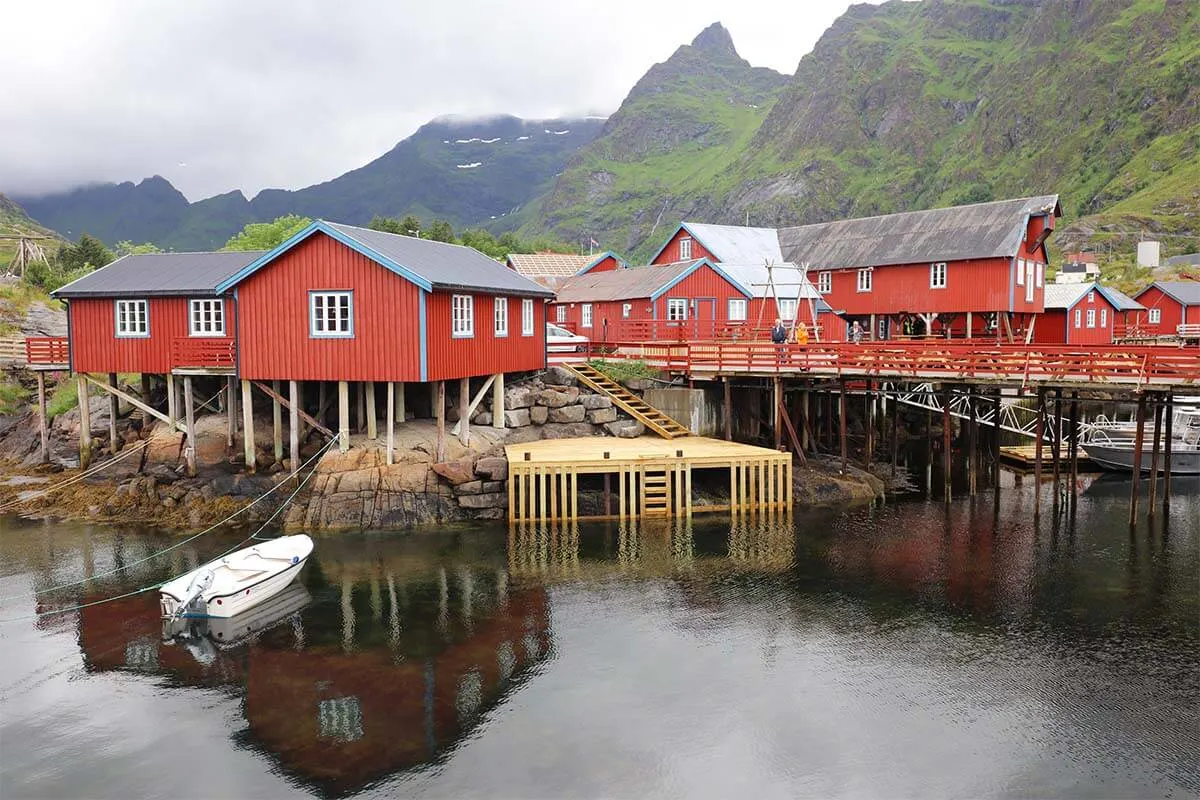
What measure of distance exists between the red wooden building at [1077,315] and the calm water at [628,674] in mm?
27391

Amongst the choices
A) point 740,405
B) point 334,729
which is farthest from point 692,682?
point 740,405

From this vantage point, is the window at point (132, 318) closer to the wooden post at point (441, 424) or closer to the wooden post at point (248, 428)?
the wooden post at point (248, 428)

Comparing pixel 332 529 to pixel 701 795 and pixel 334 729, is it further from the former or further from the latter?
pixel 701 795

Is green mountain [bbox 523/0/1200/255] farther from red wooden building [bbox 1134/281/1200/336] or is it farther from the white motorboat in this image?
the white motorboat

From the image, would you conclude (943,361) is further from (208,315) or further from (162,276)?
(162,276)

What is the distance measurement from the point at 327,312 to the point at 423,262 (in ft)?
10.8

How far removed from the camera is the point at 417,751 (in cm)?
1378

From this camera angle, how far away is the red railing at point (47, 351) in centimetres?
3281

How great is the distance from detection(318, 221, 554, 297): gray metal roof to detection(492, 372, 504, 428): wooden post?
3.01 meters

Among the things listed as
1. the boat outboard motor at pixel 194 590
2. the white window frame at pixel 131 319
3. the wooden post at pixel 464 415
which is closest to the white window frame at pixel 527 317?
the wooden post at pixel 464 415

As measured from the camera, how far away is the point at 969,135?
5423 inches

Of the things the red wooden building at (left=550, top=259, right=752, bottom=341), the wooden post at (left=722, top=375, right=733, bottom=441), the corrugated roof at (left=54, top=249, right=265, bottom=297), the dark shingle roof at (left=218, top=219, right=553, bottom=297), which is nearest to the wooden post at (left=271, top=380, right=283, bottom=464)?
the dark shingle roof at (left=218, top=219, right=553, bottom=297)

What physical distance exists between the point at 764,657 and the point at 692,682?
1.78m

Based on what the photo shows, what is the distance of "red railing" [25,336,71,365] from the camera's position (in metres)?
32.8
